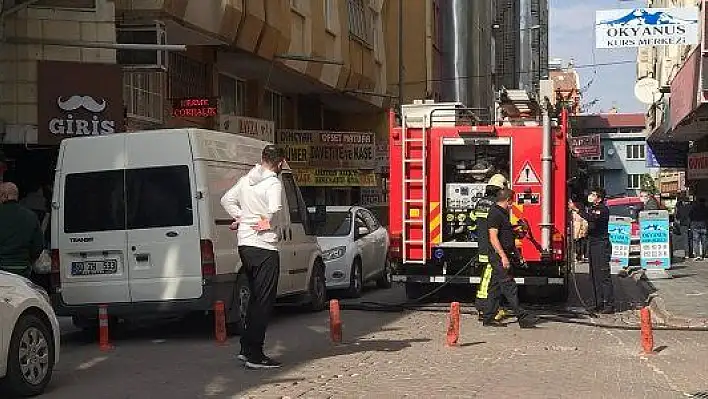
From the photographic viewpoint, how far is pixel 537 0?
8388 cm

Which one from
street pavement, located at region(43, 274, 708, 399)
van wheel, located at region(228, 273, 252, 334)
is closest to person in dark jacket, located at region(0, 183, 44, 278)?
street pavement, located at region(43, 274, 708, 399)

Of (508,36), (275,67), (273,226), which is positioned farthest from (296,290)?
(508,36)

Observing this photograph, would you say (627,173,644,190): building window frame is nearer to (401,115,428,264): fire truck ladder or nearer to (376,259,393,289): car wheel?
(376,259,393,289): car wheel

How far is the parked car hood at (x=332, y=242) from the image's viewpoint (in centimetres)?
1559

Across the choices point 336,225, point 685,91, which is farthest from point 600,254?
point 685,91

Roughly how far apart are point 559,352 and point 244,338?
11.4ft

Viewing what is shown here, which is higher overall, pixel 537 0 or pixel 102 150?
pixel 537 0

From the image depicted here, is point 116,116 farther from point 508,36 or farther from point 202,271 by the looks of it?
point 508,36

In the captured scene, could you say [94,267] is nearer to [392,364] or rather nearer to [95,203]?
[95,203]

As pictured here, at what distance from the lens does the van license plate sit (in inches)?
418

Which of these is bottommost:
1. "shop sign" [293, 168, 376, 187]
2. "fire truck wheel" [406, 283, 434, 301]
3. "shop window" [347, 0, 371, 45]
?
"fire truck wheel" [406, 283, 434, 301]

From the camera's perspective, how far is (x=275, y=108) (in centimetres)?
2759

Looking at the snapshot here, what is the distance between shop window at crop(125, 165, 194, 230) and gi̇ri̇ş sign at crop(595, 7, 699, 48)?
29.9 ft

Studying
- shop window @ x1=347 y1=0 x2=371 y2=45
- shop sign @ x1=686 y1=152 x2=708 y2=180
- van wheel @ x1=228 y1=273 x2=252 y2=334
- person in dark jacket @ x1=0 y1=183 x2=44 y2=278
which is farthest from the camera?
shop window @ x1=347 y1=0 x2=371 y2=45
